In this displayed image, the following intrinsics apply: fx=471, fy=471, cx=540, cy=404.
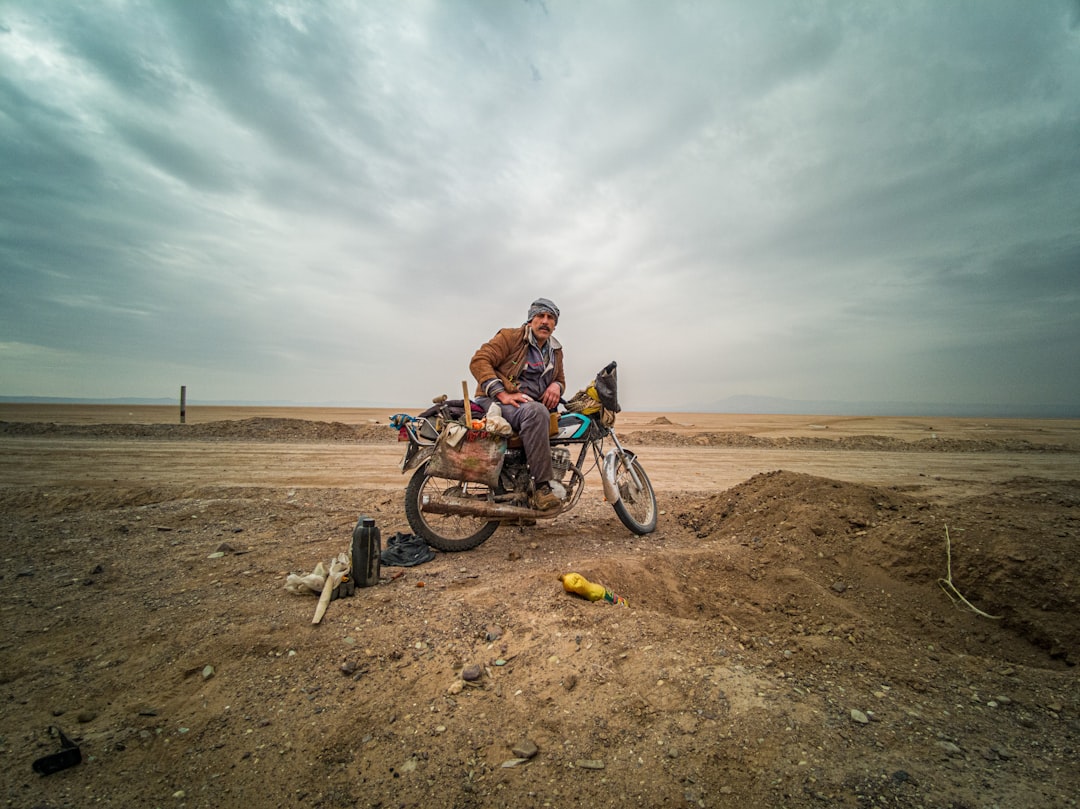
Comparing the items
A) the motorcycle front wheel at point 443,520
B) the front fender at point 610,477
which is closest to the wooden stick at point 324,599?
the motorcycle front wheel at point 443,520

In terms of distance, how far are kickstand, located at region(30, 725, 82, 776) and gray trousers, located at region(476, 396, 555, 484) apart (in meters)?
3.27

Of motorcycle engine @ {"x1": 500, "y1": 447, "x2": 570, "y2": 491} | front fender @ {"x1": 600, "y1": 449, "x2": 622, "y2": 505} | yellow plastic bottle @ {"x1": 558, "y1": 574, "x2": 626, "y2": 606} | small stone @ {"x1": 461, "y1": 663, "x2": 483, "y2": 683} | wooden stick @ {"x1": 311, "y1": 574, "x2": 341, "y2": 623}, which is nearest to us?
small stone @ {"x1": 461, "y1": 663, "x2": 483, "y2": 683}

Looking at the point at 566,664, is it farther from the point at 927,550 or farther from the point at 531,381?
the point at 927,550

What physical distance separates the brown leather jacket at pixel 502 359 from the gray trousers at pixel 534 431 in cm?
29

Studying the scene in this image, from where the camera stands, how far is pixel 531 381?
4980 mm

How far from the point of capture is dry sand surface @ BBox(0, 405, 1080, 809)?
1798mm

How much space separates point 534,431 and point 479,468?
2.04ft

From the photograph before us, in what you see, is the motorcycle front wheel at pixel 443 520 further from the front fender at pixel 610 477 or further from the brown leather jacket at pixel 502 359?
the front fender at pixel 610 477

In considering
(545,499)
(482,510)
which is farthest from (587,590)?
(482,510)

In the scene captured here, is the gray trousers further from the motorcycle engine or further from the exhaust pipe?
the exhaust pipe

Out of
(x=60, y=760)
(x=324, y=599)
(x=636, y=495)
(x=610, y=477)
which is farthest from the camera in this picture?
(x=636, y=495)

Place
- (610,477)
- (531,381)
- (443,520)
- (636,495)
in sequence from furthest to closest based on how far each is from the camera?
(636,495)
(610,477)
(531,381)
(443,520)

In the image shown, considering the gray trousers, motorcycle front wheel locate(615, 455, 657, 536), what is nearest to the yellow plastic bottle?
the gray trousers

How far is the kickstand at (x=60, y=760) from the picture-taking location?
1.81 metres
